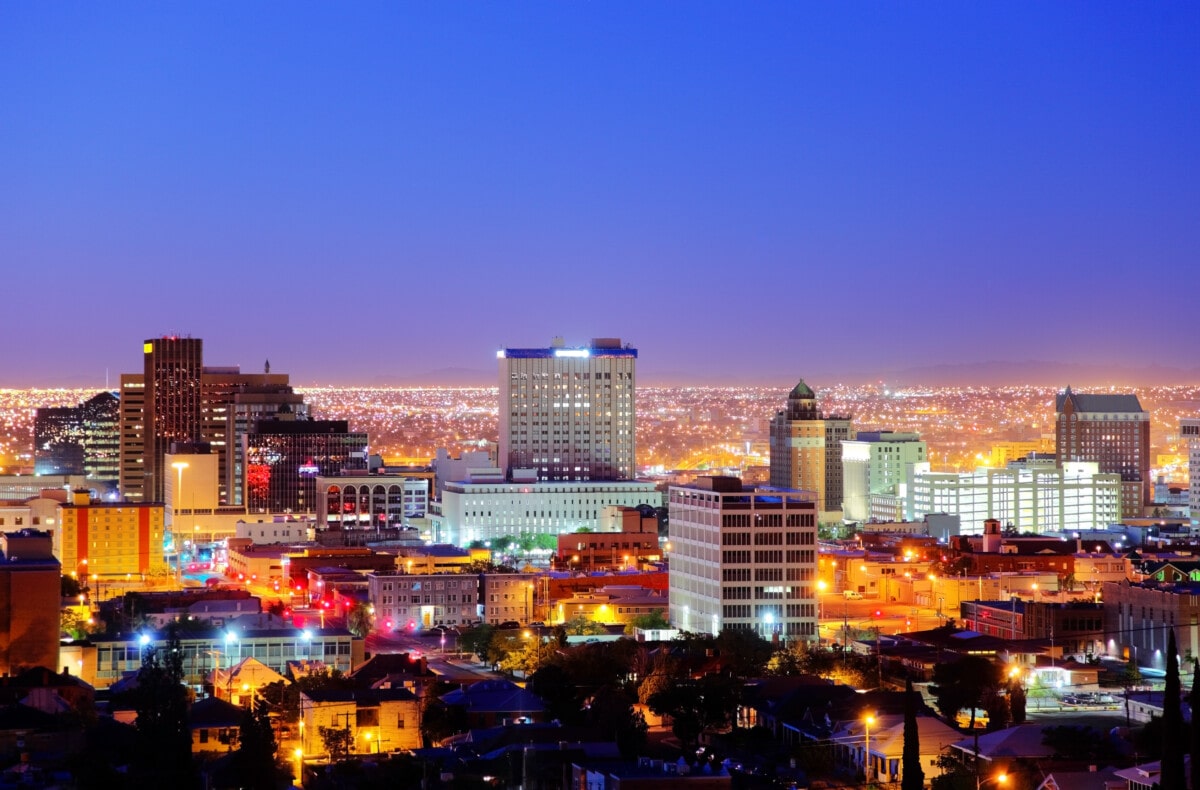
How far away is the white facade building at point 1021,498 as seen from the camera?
150m

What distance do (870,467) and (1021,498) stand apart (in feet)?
80.6

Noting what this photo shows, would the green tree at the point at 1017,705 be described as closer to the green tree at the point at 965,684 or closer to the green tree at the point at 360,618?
the green tree at the point at 965,684

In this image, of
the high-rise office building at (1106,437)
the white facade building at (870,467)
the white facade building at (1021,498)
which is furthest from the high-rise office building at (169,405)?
the high-rise office building at (1106,437)

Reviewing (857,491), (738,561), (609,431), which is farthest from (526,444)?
(738,561)

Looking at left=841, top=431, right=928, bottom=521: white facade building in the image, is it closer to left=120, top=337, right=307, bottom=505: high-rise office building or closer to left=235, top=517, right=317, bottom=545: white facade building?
left=120, top=337, right=307, bottom=505: high-rise office building

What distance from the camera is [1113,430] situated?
611 feet

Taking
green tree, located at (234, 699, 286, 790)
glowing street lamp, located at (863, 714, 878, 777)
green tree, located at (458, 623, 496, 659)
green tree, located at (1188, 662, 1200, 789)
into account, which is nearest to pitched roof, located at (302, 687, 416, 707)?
green tree, located at (234, 699, 286, 790)

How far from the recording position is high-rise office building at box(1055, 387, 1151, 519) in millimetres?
183625

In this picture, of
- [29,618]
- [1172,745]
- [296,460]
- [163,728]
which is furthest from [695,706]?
[296,460]

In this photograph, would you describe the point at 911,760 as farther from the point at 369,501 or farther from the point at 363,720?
the point at 369,501

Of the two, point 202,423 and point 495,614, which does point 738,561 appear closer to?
point 495,614

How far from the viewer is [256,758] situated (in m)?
48.0

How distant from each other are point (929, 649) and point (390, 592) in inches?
1081

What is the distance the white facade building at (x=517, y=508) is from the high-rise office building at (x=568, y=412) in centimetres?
1054
